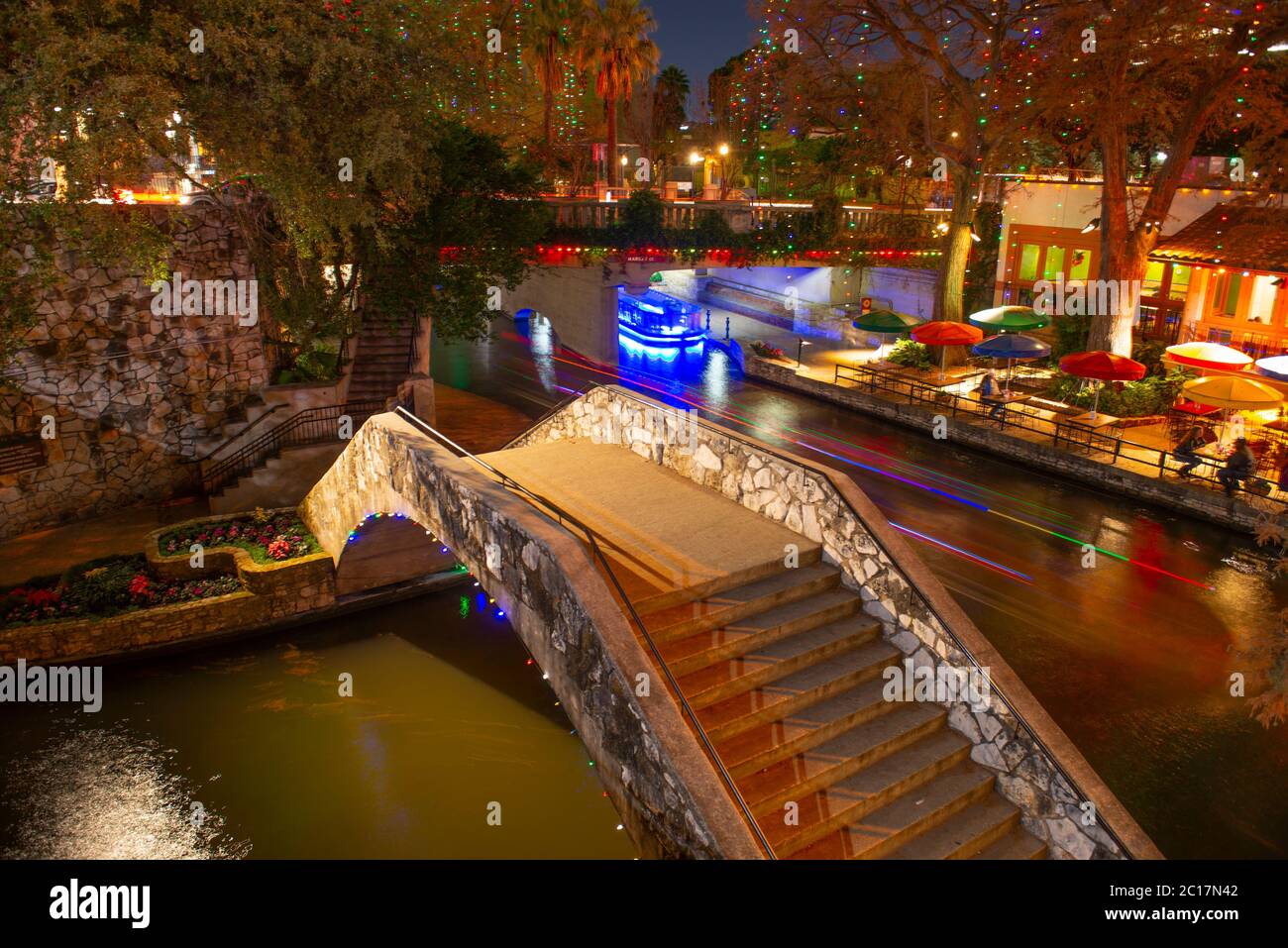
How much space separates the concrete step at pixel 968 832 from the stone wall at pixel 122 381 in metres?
15.9

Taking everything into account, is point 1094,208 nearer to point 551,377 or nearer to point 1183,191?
point 1183,191

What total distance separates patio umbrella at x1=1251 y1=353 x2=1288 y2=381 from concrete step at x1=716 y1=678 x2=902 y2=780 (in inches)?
669

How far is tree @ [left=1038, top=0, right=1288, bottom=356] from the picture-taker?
2194 cm

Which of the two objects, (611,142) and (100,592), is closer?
(100,592)

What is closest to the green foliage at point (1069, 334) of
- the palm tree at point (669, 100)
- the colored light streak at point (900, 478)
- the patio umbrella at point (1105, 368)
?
the patio umbrella at point (1105, 368)

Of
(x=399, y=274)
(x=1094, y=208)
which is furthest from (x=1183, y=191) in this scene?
(x=399, y=274)

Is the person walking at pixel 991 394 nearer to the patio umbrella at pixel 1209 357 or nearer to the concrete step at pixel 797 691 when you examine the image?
the patio umbrella at pixel 1209 357

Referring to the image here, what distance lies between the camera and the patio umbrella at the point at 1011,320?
25.7 m

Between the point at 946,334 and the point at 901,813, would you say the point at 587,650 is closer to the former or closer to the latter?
the point at 901,813

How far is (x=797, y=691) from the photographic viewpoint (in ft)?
27.8

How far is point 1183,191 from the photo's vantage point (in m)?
28.4

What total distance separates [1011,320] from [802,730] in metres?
21.3

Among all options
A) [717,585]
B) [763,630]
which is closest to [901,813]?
[763,630]

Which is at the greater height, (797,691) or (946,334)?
(946,334)
